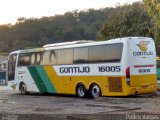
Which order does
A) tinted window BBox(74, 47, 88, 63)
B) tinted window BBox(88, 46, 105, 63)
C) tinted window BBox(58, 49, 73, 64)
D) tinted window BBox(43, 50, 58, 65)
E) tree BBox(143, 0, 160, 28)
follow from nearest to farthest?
tree BBox(143, 0, 160, 28), tinted window BBox(88, 46, 105, 63), tinted window BBox(74, 47, 88, 63), tinted window BBox(58, 49, 73, 64), tinted window BBox(43, 50, 58, 65)

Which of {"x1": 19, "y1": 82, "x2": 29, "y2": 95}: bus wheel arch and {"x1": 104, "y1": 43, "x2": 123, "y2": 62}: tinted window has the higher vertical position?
{"x1": 104, "y1": 43, "x2": 123, "y2": 62}: tinted window

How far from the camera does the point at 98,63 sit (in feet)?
79.0

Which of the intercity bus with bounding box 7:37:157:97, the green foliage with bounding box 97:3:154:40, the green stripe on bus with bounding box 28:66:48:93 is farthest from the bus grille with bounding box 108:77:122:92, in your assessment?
the green foliage with bounding box 97:3:154:40

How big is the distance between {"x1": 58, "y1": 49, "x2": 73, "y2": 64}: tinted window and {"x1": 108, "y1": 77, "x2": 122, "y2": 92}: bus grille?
11.3 ft

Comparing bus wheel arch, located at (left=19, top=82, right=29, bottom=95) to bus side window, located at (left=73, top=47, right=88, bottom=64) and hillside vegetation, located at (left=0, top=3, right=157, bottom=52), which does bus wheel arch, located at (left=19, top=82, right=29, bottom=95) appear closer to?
bus side window, located at (left=73, top=47, right=88, bottom=64)

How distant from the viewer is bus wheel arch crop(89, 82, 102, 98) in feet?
78.9

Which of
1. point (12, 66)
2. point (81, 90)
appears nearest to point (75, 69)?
point (81, 90)

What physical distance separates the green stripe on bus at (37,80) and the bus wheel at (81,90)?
3.55m

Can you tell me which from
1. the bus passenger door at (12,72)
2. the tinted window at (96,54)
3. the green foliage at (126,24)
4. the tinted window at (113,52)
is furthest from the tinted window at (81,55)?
the green foliage at (126,24)

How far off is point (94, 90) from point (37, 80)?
580 centimetres

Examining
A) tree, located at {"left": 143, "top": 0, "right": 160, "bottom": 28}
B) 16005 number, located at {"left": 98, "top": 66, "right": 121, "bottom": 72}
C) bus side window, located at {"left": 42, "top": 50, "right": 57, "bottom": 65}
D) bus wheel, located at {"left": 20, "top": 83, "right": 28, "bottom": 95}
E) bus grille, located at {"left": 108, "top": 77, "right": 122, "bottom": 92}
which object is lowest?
bus wheel, located at {"left": 20, "top": 83, "right": 28, "bottom": 95}

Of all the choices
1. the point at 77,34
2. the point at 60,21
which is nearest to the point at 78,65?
the point at 77,34

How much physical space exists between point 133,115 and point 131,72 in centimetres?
931

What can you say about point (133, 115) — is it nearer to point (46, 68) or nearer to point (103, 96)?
point (103, 96)
